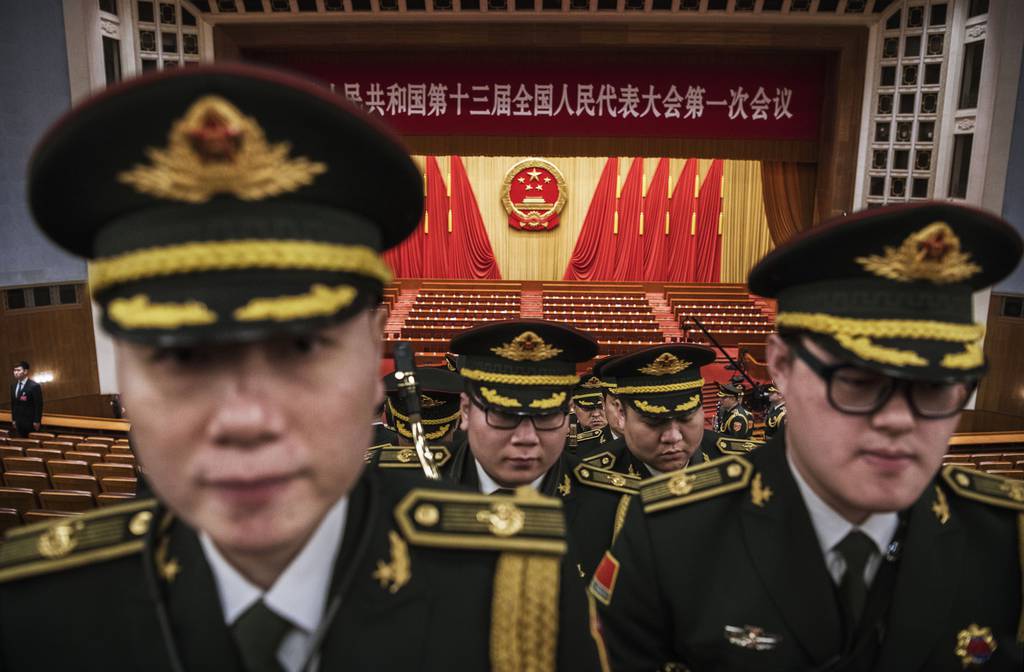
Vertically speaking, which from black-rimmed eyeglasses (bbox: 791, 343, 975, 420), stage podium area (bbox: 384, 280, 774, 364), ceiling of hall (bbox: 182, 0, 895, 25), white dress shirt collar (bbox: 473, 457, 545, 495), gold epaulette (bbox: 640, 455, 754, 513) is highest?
ceiling of hall (bbox: 182, 0, 895, 25)

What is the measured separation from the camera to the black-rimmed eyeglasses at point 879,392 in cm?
112

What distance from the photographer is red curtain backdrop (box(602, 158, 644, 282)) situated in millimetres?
16969

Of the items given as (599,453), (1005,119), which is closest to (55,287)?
(599,453)

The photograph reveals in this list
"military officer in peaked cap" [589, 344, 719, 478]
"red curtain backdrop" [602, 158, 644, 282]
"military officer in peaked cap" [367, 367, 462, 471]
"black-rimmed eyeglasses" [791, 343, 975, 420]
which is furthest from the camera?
"red curtain backdrop" [602, 158, 644, 282]

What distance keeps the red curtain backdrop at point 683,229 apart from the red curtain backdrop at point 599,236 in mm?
1633

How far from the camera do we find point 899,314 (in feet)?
3.79

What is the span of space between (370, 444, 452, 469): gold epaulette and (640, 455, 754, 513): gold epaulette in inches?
41.0

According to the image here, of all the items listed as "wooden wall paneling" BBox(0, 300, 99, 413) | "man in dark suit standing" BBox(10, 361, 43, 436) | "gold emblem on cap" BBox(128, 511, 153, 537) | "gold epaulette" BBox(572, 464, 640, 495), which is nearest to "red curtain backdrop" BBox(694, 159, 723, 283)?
"wooden wall paneling" BBox(0, 300, 99, 413)

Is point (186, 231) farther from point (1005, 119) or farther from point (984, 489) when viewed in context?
point (1005, 119)

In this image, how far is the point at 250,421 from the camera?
2.40 feet

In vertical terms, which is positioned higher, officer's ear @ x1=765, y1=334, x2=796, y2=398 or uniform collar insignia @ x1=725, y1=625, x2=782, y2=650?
officer's ear @ x1=765, y1=334, x2=796, y2=398

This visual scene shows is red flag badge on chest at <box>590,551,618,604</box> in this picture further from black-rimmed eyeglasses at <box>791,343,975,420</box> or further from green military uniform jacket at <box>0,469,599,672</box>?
black-rimmed eyeglasses at <box>791,343,975,420</box>

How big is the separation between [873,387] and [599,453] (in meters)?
1.91

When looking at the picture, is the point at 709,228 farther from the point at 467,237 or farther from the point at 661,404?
the point at 661,404
